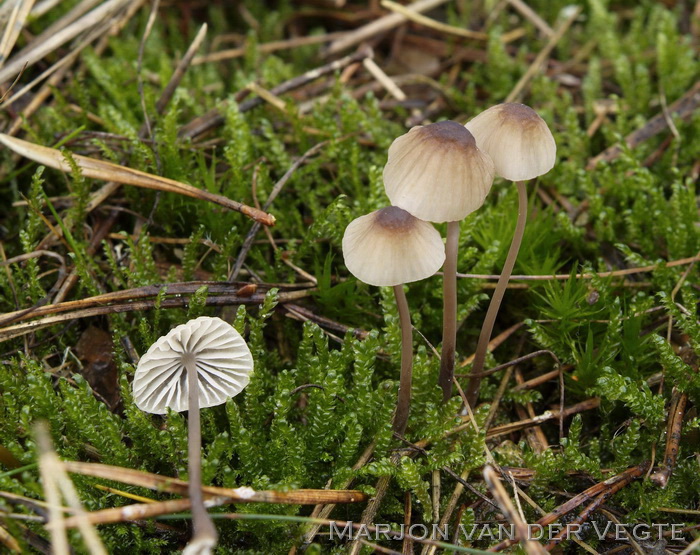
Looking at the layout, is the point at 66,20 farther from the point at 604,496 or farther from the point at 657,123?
the point at 604,496

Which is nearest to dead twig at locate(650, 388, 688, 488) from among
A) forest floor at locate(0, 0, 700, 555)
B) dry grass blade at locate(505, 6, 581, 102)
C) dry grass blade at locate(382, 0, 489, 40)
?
forest floor at locate(0, 0, 700, 555)

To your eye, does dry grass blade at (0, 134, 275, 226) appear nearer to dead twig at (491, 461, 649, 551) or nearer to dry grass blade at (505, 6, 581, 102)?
dead twig at (491, 461, 649, 551)

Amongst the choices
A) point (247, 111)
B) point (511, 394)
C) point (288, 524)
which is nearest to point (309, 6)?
point (247, 111)

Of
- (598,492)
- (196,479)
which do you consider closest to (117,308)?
(196,479)

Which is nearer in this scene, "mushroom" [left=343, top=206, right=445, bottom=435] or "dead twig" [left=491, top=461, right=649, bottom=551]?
"mushroom" [left=343, top=206, right=445, bottom=435]

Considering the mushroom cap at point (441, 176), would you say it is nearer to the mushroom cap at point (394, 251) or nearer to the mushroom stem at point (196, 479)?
the mushroom cap at point (394, 251)

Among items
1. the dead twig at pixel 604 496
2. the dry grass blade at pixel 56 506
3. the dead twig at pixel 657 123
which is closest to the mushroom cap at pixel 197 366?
the dry grass blade at pixel 56 506

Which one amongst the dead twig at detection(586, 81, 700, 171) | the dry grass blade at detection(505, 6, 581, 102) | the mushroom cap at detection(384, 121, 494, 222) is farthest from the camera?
the dry grass blade at detection(505, 6, 581, 102)
